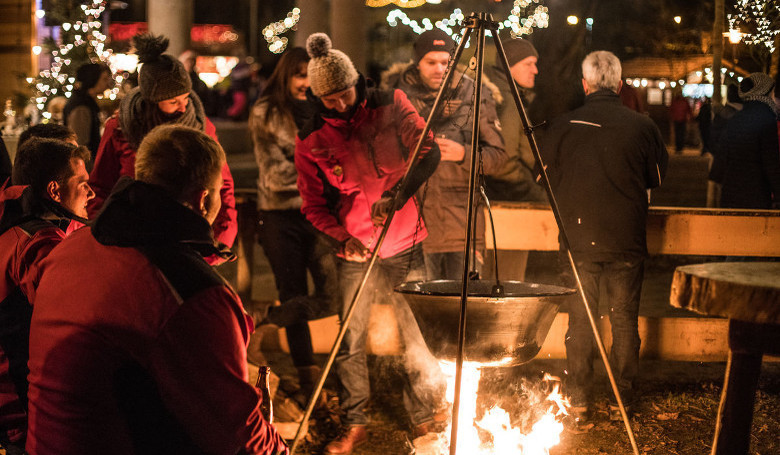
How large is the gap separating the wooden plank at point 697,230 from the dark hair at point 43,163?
3061 millimetres

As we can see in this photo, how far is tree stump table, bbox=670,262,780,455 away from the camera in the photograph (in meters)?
2.74

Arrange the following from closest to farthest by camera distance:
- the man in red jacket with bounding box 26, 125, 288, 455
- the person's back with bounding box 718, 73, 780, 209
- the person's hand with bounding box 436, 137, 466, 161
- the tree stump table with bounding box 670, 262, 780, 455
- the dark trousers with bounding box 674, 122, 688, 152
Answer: the man in red jacket with bounding box 26, 125, 288, 455
the tree stump table with bounding box 670, 262, 780, 455
the person's hand with bounding box 436, 137, 466, 161
the person's back with bounding box 718, 73, 780, 209
the dark trousers with bounding box 674, 122, 688, 152

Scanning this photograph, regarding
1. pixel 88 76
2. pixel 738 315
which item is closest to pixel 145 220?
pixel 738 315

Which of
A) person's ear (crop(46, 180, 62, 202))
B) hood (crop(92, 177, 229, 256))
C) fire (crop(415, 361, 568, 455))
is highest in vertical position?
hood (crop(92, 177, 229, 256))

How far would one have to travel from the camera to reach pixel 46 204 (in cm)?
328

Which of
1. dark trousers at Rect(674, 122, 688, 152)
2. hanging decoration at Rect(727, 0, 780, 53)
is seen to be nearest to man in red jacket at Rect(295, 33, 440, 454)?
hanging decoration at Rect(727, 0, 780, 53)

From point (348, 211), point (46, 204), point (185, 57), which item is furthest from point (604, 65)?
point (185, 57)

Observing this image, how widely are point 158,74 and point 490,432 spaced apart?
101 inches

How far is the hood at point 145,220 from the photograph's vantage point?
7.42ft

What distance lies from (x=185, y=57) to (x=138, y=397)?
9.73m

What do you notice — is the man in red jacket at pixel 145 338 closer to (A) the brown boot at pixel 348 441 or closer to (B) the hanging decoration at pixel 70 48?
(A) the brown boot at pixel 348 441

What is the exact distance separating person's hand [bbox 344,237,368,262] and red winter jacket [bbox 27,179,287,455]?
2.34 metres

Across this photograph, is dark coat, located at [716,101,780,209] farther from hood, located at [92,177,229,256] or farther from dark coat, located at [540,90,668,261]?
hood, located at [92,177,229,256]

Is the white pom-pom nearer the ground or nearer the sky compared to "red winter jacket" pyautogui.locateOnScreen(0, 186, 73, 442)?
nearer the sky
